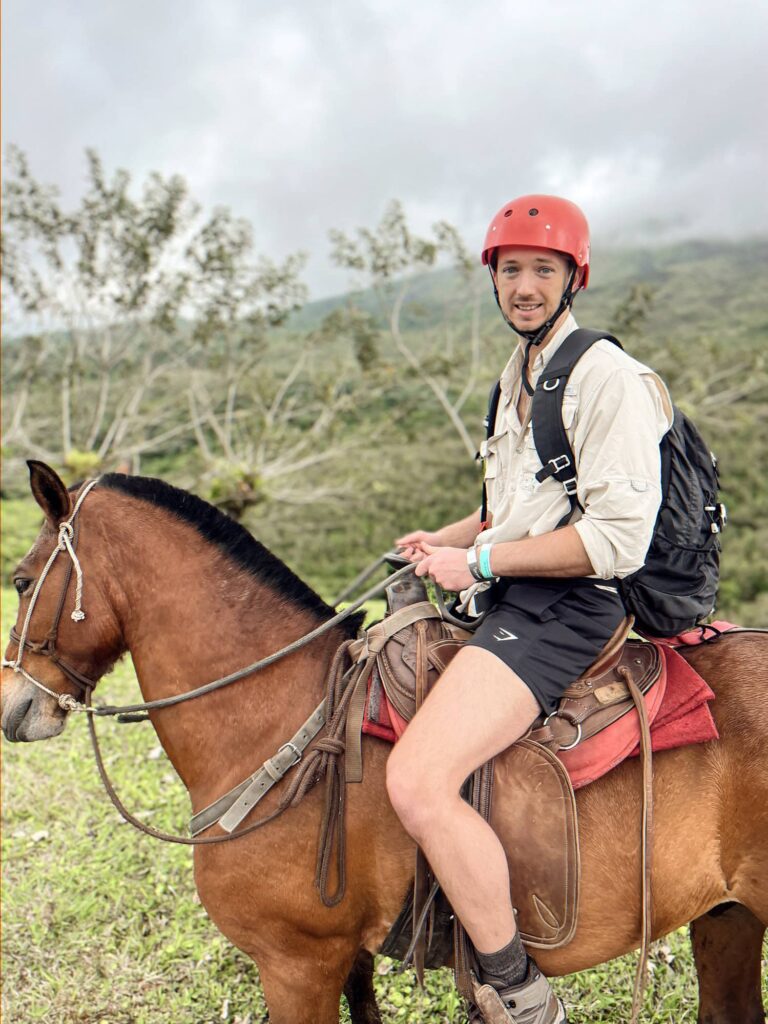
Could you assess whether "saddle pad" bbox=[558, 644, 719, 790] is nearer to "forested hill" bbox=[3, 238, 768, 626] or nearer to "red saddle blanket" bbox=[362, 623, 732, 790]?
"red saddle blanket" bbox=[362, 623, 732, 790]

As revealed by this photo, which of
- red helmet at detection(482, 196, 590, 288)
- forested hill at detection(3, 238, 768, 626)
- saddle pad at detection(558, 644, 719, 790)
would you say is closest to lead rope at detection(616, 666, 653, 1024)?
saddle pad at detection(558, 644, 719, 790)

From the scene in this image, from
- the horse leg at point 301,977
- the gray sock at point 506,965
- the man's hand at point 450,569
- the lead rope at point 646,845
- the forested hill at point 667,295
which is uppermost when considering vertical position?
the forested hill at point 667,295

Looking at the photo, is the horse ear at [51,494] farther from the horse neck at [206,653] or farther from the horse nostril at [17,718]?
the horse nostril at [17,718]

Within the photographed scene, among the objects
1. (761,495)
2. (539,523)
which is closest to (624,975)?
(539,523)

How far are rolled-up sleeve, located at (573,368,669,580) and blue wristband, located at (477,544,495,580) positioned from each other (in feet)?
1.02

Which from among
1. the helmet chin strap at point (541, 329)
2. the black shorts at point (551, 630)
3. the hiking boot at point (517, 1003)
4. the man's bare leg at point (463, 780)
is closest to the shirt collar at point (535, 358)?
the helmet chin strap at point (541, 329)

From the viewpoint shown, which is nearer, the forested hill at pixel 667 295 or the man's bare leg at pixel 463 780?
the man's bare leg at pixel 463 780

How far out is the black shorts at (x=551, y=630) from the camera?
2.11 m

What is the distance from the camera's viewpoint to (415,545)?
2.74 metres

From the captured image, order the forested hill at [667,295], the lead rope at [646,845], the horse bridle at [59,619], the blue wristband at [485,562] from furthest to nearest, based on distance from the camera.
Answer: the forested hill at [667,295], the horse bridle at [59,619], the blue wristband at [485,562], the lead rope at [646,845]

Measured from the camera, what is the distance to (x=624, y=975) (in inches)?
132

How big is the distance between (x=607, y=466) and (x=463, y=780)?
107 cm

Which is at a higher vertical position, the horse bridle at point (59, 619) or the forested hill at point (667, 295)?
the forested hill at point (667, 295)

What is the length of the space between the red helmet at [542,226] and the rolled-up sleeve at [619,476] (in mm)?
577
